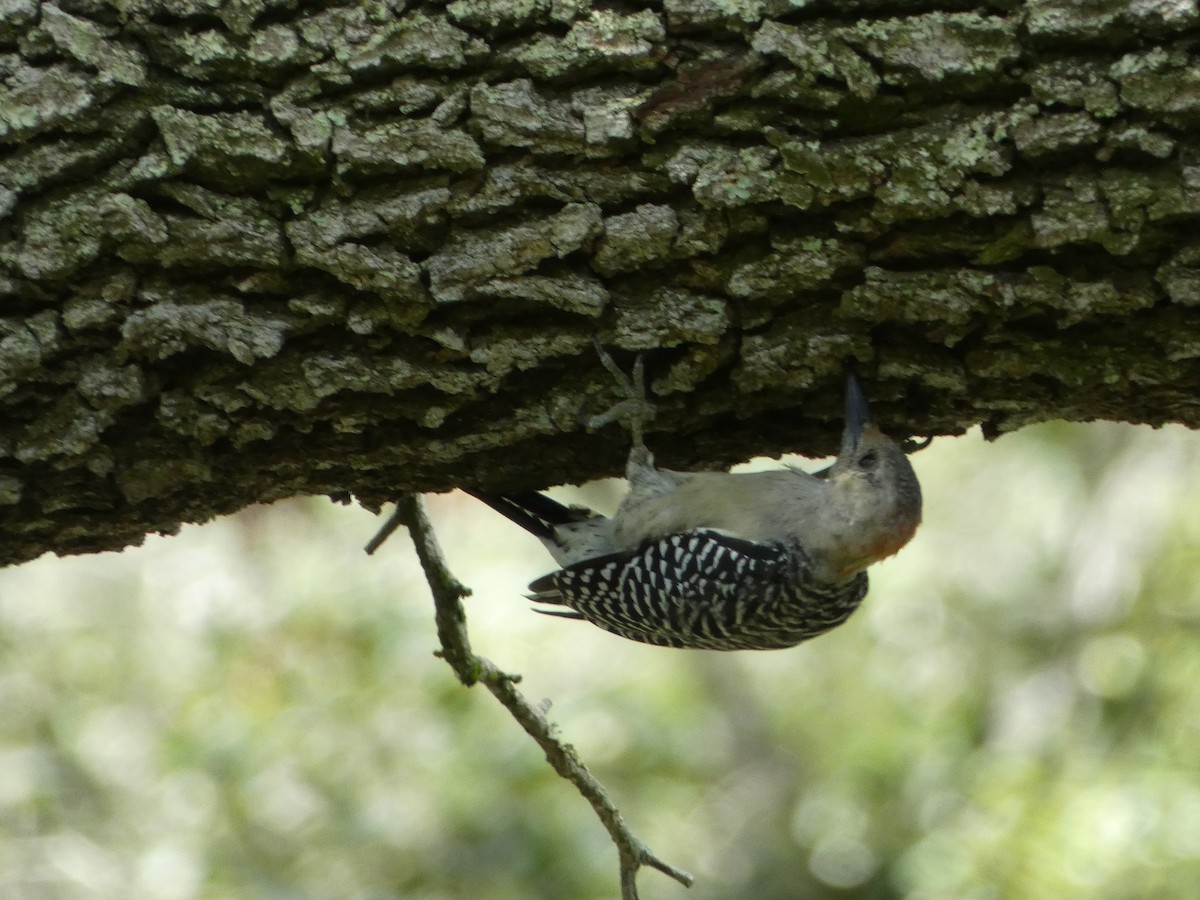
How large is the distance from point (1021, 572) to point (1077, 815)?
2.44 m

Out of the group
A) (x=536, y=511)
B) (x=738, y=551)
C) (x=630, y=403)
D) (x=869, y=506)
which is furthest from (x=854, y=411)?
(x=536, y=511)

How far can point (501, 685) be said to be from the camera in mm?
3668

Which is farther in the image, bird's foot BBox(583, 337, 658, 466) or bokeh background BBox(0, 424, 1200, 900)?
bokeh background BBox(0, 424, 1200, 900)

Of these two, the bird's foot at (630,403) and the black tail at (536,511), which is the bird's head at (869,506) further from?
the black tail at (536,511)

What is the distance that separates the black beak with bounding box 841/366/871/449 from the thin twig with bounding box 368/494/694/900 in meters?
1.14

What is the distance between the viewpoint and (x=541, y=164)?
2867 mm

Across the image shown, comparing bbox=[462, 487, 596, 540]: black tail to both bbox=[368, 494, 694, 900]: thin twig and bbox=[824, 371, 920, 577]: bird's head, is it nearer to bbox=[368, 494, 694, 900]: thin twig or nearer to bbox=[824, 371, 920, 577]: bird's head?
bbox=[368, 494, 694, 900]: thin twig

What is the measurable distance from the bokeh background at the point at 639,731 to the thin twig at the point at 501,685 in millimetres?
2815

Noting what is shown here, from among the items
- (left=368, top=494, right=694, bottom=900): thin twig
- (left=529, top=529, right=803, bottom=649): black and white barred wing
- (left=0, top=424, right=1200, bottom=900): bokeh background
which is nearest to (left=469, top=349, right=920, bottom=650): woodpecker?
(left=529, top=529, right=803, bottom=649): black and white barred wing

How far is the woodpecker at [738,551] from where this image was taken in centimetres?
400

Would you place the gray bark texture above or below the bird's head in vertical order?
below

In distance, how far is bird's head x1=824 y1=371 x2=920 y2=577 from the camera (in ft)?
12.3

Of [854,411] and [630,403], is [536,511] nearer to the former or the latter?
[630,403]

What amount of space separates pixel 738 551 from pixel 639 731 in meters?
3.67
